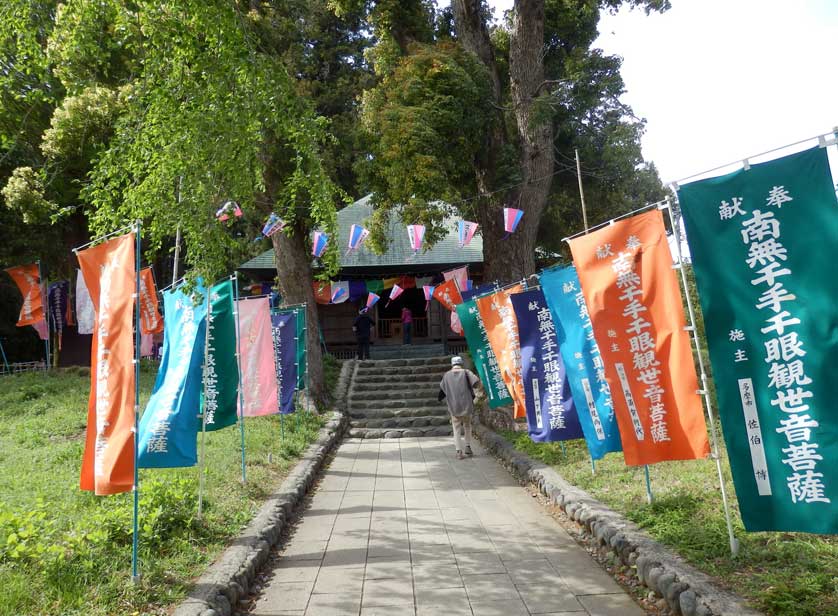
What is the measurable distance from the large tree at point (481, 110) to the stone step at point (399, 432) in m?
4.37

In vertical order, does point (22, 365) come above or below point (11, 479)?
above

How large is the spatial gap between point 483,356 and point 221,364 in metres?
5.30

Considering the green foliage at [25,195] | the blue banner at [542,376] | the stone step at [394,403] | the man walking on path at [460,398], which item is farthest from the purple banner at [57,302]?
the blue banner at [542,376]

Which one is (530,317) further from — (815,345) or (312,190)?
(815,345)

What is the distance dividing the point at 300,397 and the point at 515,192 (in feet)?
24.9

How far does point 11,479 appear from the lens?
8148 millimetres

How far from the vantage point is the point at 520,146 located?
43.9 feet

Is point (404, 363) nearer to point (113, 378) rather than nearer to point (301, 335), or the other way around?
point (301, 335)

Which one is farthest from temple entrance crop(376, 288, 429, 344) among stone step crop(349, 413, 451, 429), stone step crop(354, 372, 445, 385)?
stone step crop(349, 413, 451, 429)

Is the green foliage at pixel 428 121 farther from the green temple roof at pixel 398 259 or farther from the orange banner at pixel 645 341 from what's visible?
the green temple roof at pixel 398 259

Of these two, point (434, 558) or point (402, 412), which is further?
point (402, 412)

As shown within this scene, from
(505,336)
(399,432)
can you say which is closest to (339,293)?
(399,432)

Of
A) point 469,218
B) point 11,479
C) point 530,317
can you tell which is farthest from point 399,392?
point 11,479

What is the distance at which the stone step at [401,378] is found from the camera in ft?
62.1
